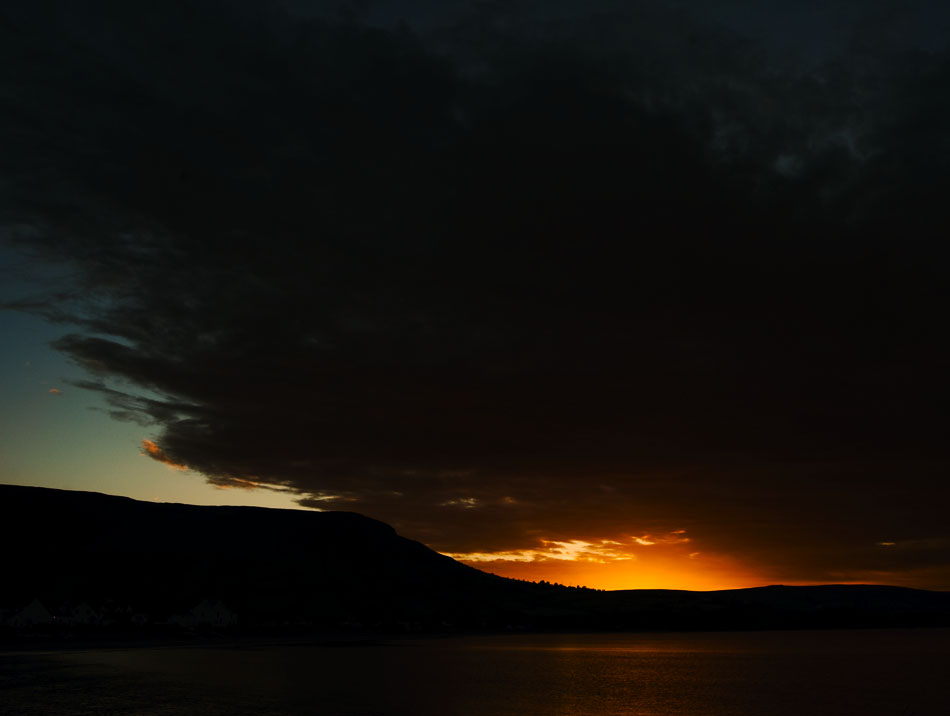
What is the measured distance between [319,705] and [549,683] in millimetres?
44272

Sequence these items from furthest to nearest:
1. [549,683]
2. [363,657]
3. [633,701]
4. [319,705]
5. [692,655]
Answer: [692,655], [363,657], [549,683], [633,701], [319,705]

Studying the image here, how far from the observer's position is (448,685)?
352 feet

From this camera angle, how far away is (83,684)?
95.8m

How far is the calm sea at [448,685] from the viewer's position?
264 ft

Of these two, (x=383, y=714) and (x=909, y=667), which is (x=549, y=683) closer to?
(x=383, y=714)

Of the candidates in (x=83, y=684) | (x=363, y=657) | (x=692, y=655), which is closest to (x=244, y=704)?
(x=83, y=684)

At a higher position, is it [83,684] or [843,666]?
[843,666]

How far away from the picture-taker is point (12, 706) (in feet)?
240

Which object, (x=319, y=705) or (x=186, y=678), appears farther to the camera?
(x=186, y=678)

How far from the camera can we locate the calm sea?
80.4 meters

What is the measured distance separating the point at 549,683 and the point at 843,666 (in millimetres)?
71764

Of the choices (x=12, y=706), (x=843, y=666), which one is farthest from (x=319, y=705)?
(x=843, y=666)

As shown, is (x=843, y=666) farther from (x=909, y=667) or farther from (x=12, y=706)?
(x=12, y=706)

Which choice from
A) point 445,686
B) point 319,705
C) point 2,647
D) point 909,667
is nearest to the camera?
point 319,705
